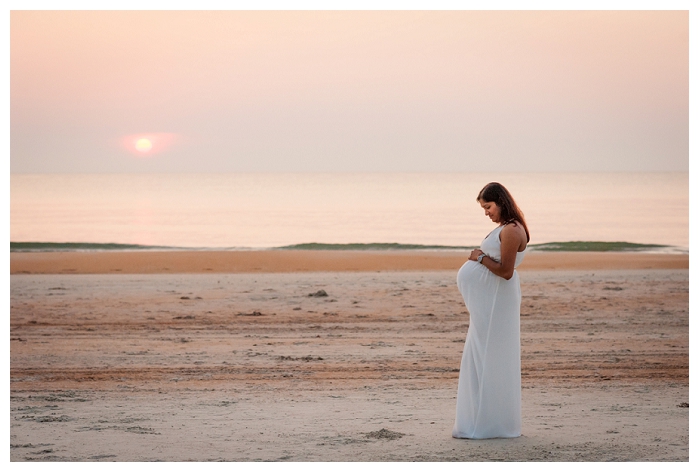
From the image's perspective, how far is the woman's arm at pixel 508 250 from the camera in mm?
5641

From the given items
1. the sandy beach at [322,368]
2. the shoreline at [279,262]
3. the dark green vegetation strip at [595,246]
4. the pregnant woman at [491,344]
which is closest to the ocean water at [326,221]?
the dark green vegetation strip at [595,246]

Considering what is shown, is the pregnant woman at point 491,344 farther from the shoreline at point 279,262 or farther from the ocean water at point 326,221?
the ocean water at point 326,221

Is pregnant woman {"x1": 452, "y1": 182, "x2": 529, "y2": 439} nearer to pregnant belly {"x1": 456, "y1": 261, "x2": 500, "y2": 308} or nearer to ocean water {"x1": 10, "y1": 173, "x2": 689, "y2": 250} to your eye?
pregnant belly {"x1": 456, "y1": 261, "x2": 500, "y2": 308}

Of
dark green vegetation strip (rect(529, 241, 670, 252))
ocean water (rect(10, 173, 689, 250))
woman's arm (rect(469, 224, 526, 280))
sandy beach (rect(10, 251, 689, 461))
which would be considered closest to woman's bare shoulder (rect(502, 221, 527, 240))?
woman's arm (rect(469, 224, 526, 280))

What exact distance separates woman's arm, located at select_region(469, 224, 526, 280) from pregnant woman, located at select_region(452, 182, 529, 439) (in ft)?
0.15

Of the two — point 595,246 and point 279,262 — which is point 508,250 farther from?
point 595,246

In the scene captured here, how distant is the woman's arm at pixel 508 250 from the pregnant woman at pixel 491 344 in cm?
4

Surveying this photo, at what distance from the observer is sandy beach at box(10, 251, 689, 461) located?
6.00 meters

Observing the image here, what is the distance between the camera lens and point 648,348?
33.0ft

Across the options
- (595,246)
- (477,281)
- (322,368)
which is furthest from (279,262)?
(477,281)

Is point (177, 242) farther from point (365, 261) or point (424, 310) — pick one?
point (424, 310)

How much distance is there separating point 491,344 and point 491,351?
0.05m

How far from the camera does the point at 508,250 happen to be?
5680 mm

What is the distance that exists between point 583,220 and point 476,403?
44732 mm
